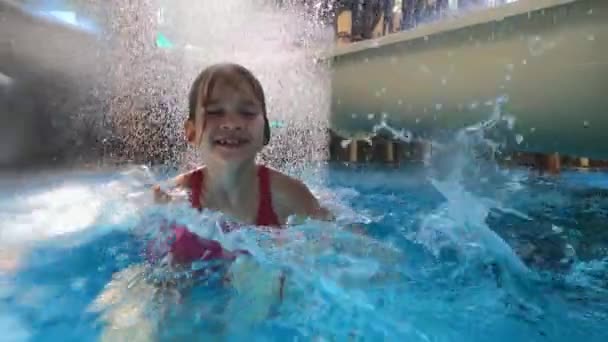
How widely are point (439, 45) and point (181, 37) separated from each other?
8.33 ft

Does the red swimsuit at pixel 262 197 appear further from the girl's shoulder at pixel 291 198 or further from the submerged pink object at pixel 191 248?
the submerged pink object at pixel 191 248

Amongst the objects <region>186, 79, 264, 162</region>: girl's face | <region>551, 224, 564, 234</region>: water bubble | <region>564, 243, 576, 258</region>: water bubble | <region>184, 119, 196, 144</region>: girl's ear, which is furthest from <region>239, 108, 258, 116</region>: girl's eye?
<region>551, 224, 564, 234</region>: water bubble

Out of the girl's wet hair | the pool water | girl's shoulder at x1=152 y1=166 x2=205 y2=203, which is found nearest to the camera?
the pool water

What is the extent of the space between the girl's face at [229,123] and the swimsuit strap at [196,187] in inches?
5.4

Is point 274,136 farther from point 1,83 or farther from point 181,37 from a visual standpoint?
point 1,83

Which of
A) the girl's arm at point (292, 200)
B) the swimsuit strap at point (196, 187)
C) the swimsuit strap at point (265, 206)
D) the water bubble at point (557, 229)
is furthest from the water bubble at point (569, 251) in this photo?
the swimsuit strap at point (196, 187)

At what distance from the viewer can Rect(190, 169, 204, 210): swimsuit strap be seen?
2.03m

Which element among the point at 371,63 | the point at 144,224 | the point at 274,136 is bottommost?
the point at 144,224

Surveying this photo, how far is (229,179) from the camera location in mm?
2010

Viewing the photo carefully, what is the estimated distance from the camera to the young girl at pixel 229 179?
6.21ft

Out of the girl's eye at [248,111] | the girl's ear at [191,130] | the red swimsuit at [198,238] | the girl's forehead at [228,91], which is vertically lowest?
the red swimsuit at [198,238]

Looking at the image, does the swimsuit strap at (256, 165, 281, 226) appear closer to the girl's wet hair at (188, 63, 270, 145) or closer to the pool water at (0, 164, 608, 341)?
the pool water at (0, 164, 608, 341)

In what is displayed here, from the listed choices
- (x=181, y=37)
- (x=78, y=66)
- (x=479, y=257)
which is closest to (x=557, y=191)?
(x=479, y=257)

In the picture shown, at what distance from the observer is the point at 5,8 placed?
5.24m
